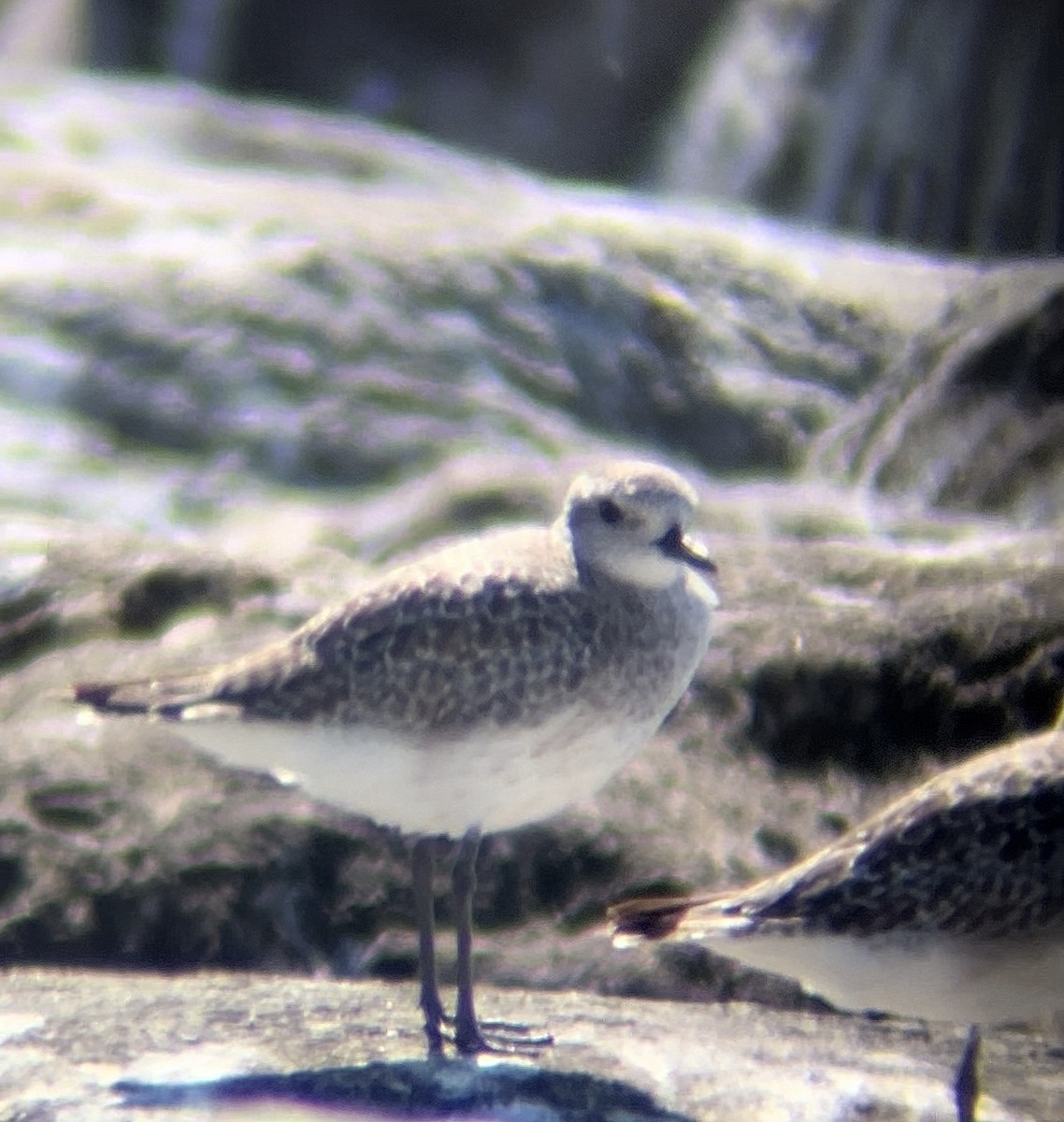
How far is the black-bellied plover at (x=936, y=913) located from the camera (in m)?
5.06

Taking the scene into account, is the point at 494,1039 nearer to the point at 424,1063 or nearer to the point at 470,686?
the point at 424,1063

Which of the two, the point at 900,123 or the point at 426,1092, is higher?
the point at 900,123

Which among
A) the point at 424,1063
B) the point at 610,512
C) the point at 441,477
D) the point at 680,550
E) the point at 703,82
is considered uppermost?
the point at 703,82

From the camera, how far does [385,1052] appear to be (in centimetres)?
516

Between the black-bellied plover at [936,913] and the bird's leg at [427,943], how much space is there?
622mm

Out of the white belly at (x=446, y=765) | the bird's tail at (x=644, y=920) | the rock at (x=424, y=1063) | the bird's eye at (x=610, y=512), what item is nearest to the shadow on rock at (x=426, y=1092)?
the rock at (x=424, y=1063)

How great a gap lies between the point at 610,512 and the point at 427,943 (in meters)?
1.55

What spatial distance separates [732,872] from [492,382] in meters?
6.37

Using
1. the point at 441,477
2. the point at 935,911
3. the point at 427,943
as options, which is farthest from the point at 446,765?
the point at 441,477

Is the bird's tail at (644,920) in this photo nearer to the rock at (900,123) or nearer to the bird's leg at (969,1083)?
the bird's leg at (969,1083)

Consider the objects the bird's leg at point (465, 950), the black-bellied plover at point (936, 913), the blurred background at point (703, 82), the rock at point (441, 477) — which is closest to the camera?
the black-bellied plover at point (936, 913)

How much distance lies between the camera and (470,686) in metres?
5.13

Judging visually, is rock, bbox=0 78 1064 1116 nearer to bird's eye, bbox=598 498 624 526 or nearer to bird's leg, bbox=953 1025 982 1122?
bird's leg, bbox=953 1025 982 1122

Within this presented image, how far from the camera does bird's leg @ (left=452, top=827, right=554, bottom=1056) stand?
5.18 meters
